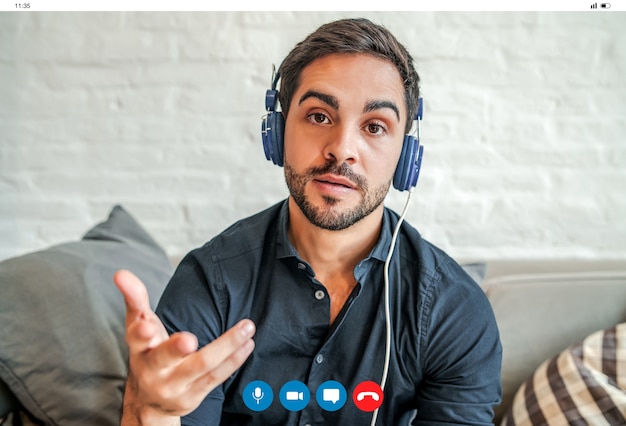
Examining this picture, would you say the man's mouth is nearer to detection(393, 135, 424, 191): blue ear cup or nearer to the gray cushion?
detection(393, 135, 424, 191): blue ear cup

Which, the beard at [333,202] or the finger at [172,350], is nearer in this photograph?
the finger at [172,350]

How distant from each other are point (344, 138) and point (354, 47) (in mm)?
166

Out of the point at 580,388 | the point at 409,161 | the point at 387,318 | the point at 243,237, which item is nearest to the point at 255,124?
the point at 243,237

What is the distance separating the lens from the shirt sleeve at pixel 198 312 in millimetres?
1112

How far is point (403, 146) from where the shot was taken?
3.80ft

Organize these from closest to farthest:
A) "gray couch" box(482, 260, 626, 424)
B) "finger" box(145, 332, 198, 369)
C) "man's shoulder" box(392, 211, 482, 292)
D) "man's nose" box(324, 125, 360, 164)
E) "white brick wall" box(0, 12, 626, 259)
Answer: "finger" box(145, 332, 198, 369), "man's nose" box(324, 125, 360, 164), "man's shoulder" box(392, 211, 482, 292), "gray couch" box(482, 260, 626, 424), "white brick wall" box(0, 12, 626, 259)

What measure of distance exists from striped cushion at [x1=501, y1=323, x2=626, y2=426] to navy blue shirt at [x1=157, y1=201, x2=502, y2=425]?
7.2 inches

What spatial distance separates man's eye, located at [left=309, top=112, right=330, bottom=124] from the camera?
3.73ft

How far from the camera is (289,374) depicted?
1157 millimetres

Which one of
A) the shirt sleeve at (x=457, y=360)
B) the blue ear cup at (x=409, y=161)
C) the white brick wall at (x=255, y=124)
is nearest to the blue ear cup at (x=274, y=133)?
the blue ear cup at (x=409, y=161)

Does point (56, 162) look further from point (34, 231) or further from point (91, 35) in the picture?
point (91, 35)

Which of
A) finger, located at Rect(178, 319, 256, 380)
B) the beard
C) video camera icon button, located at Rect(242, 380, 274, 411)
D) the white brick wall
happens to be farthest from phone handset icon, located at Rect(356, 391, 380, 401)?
the white brick wall

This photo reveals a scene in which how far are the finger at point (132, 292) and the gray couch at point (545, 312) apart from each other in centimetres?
92

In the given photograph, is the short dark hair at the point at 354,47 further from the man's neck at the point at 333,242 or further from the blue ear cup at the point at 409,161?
the man's neck at the point at 333,242
